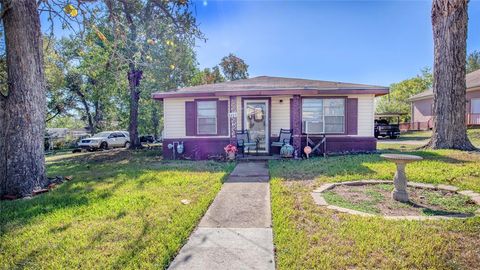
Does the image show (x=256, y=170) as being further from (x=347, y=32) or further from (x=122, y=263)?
(x=347, y=32)

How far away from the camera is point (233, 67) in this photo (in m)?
33.3

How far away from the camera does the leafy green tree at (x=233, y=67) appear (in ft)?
108

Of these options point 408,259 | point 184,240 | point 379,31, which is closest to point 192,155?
point 184,240

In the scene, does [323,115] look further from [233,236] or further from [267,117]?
[233,236]

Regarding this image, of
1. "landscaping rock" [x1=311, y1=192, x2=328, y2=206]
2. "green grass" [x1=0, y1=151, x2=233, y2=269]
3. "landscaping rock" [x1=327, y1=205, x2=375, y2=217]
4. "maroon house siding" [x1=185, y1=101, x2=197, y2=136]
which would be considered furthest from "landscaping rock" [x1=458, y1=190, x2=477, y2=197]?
"maroon house siding" [x1=185, y1=101, x2=197, y2=136]

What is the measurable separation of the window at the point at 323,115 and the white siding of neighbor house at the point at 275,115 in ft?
1.96

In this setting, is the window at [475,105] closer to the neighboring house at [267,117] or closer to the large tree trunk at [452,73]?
the large tree trunk at [452,73]

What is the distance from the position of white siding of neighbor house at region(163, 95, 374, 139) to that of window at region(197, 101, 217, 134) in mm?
469

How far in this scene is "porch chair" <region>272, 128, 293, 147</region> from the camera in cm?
997

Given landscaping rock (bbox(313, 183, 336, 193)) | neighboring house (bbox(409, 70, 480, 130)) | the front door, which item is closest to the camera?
landscaping rock (bbox(313, 183, 336, 193))

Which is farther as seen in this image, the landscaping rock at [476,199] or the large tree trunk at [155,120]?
the large tree trunk at [155,120]

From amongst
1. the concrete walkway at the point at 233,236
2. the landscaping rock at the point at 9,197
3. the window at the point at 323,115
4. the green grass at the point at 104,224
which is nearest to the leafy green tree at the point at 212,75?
the window at the point at 323,115

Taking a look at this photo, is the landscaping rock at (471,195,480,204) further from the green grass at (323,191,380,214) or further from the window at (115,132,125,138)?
the window at (115,132,125,138)

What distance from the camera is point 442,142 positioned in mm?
9750
